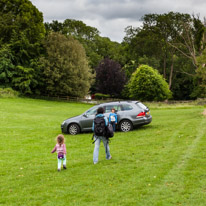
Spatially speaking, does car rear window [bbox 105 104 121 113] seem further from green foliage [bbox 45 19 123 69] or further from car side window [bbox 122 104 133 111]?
green foliage [bbox 45 19 123 69]

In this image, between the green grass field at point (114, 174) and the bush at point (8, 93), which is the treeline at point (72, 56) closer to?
the bush at point (8, 93)

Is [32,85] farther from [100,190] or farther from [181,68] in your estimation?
[100,190]

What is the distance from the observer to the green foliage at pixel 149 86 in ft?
192

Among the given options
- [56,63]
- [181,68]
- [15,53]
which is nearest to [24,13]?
[15,53]

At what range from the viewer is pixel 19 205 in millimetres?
6477

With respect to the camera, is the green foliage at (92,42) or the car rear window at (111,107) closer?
the car rear window at (111,107)

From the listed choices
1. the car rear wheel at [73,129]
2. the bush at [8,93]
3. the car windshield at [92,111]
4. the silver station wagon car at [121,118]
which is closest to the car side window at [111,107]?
the silver station wagon car at [121,118]

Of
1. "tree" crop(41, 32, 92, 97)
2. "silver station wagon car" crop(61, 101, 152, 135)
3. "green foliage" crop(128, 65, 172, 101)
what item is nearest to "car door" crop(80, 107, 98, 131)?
"silver station wagon car" crop(61, 101, 152, 135)

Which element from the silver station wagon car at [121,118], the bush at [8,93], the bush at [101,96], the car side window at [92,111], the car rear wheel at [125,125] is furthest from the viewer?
the bush at [101,96]

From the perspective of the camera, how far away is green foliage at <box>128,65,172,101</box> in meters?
58.6

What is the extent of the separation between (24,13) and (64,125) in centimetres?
4655

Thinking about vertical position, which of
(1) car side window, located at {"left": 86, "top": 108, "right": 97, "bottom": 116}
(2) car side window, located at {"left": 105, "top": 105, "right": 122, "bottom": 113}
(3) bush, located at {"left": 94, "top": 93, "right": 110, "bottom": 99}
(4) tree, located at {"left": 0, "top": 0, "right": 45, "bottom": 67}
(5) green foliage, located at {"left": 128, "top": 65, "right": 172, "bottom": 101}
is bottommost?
(1) car side window, located at {"left": 86, "top": 108, "right": 97, "bottom": 116}

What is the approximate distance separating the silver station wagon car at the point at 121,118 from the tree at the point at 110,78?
45.2 meters

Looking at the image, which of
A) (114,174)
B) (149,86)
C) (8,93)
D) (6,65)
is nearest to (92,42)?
(149,86)
